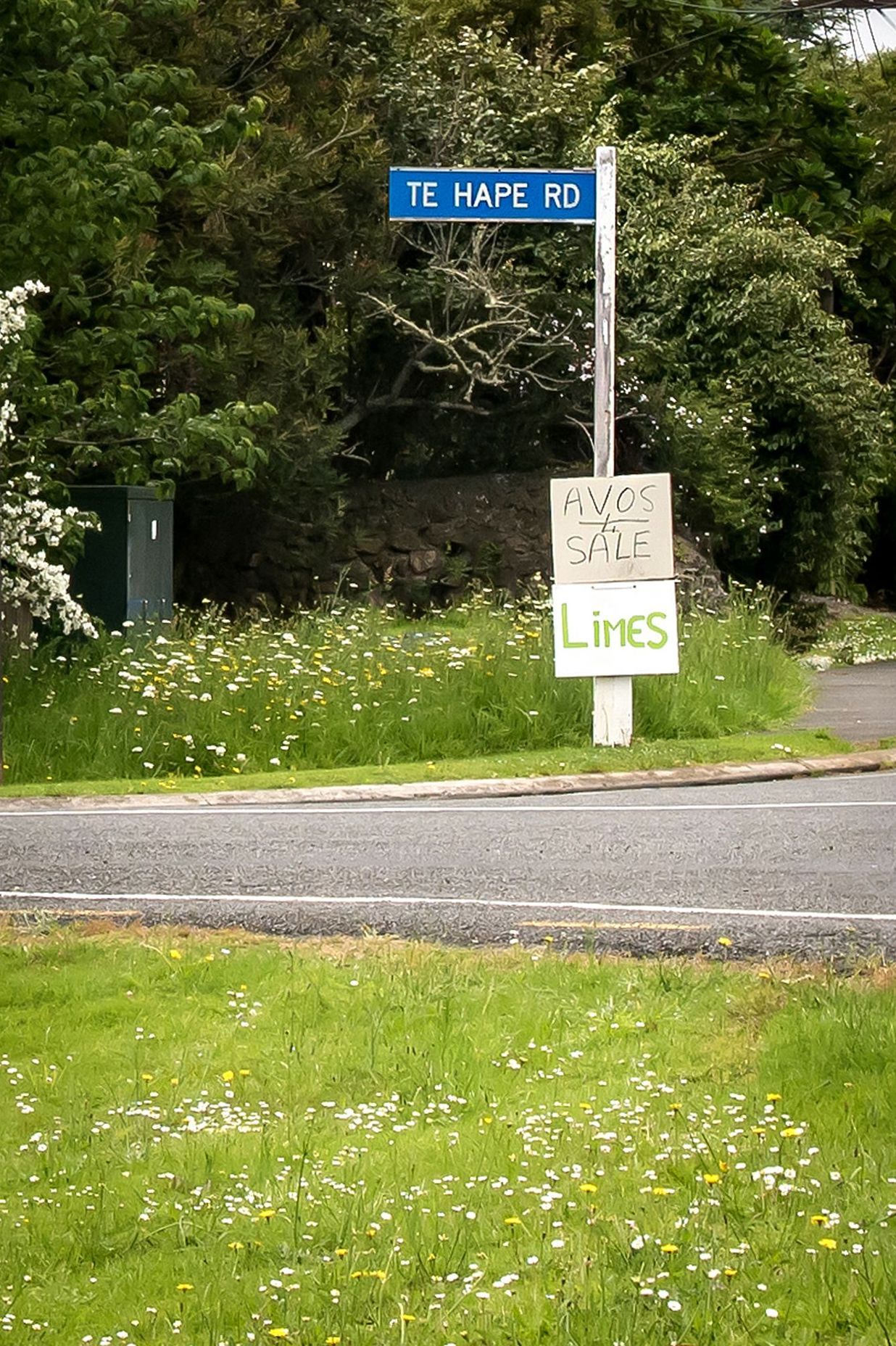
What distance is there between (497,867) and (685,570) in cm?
2066

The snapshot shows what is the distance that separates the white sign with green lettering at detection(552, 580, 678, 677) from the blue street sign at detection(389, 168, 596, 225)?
9.44 feet

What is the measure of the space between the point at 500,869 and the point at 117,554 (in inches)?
413

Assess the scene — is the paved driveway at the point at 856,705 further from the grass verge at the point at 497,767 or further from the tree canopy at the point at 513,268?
the tree canopy at the point at 513,268

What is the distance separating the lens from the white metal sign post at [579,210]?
1488cm

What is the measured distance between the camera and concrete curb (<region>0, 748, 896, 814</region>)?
1342 cm

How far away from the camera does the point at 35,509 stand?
16.3 metres

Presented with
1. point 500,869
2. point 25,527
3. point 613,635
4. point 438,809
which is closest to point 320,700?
point 613,635

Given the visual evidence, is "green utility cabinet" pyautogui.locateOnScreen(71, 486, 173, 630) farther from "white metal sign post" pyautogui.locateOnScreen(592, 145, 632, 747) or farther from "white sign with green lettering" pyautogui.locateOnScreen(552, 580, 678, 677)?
"white metal sign post" pyautogui.locateOnScreen(592, 145, 632, 747)

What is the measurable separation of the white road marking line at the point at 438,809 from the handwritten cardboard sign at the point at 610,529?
3.31 metres

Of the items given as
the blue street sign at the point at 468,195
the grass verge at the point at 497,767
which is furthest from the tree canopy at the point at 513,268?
the grass verge at the point at 497,767

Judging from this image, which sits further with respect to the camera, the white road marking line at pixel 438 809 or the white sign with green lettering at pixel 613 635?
the white sign with green lettering at pixel 613 635

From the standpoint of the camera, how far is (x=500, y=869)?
31.8 ft

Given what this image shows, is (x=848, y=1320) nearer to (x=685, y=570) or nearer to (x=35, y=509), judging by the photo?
(x=35, y=509)

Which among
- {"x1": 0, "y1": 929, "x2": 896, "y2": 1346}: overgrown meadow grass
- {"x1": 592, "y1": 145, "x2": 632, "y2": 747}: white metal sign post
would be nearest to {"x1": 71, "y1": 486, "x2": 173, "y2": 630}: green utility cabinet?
{"x1": 592, "y1": 145, "x2": 632, "y2": 747}: white metal sign post
